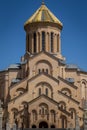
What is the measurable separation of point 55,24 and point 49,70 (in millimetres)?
7265

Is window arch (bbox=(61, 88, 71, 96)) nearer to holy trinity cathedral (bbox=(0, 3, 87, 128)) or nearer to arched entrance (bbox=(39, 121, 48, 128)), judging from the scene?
holy trinity cathedral (bbox=(0, 3, 87, 128))

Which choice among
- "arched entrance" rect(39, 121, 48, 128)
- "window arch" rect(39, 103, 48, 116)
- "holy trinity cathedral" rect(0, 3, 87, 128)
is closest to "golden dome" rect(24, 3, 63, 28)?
"holy trinity cathedral" rect(0, 3, 87, 128)

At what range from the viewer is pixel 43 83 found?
64.6 meters

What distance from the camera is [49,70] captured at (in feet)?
218

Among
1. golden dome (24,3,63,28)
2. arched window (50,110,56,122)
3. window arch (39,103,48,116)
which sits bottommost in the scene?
arched window (50,110,56,122)

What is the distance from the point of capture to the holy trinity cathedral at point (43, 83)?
2414 inches

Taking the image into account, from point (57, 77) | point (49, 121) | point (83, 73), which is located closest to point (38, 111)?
point (49, 121)

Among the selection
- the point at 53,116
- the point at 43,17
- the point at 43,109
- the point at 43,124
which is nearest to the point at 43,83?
the point at 43,109

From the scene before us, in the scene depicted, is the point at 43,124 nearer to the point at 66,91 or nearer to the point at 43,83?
the point at 43,83

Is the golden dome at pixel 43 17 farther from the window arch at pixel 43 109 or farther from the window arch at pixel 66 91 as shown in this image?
the window arch at pixel 43 109

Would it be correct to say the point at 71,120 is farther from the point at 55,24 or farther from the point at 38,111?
the point at 55,24

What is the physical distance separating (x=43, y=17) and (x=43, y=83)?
10750mm

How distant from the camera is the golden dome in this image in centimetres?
6962

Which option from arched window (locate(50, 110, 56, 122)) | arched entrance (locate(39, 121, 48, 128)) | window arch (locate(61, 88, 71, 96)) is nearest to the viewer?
arched window (locate(50, 110, 56, 122))
